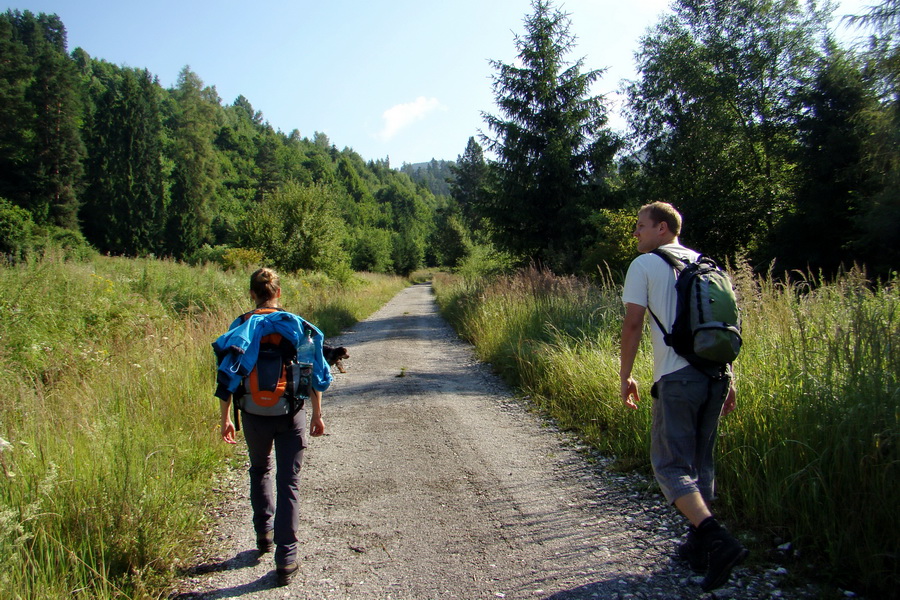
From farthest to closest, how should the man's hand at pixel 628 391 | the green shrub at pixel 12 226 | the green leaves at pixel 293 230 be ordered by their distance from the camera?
1. the green shrub at pixel 12 226
2. the green leaves at pixel 293 230
3. the man's hand at pixel 628 391

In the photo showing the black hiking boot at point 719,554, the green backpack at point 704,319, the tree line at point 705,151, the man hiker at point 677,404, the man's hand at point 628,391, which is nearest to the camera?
the black hiking boot at point 719,554

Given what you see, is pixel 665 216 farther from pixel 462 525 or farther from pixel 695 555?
pixel 462 525

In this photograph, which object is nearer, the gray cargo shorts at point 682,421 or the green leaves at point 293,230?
the gray cargo shorts at point 682,421

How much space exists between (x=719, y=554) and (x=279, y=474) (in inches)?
94.0

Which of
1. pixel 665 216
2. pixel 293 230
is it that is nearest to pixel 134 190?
pixel 293 230

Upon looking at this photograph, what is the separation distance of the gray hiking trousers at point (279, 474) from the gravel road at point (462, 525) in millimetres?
207

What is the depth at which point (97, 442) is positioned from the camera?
3617 mm

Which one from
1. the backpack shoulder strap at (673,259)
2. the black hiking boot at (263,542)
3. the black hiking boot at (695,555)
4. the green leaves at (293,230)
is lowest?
the black hiking boot at (695,555)

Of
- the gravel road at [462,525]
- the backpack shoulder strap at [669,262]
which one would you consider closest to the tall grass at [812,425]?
the gravel road at [462,525]

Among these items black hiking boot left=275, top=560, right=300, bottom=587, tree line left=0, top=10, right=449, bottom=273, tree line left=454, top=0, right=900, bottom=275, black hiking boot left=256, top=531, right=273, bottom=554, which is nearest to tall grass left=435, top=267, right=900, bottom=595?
black hiking boot left=275, top=560, right=300, bottom=587

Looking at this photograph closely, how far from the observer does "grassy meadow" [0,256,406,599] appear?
9.12 ft

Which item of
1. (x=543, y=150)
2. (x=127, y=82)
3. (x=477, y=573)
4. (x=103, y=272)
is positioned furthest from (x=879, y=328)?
(x=127, y=82)

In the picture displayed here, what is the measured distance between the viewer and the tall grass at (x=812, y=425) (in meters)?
2.79

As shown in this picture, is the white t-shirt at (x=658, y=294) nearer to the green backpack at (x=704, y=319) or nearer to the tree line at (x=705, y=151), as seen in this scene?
the green backpack at (x=704, y=319)
